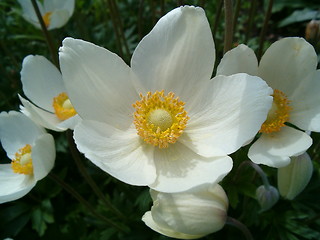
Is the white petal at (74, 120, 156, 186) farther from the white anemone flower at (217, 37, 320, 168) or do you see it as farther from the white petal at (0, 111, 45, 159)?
the white petal at (0, 111, 45, 159)

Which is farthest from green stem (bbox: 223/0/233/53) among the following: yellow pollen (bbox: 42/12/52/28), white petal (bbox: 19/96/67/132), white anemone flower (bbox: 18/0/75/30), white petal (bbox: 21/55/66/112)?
yellow pollen (bbox: 42/12/52/28)

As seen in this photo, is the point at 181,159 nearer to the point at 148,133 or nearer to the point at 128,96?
the point at 148,133

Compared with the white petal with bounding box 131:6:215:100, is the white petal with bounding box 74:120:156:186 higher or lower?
lower

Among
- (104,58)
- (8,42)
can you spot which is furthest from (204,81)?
(8,42)

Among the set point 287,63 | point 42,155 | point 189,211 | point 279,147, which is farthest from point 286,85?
point 42,155

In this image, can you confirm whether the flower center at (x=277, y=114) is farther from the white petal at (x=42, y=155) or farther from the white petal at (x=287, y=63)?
the white petal at (x=42, y=155)

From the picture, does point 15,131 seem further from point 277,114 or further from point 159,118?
point 277,114

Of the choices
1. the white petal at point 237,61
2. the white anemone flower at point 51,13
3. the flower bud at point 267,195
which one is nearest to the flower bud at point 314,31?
the white petal at point 237,61
